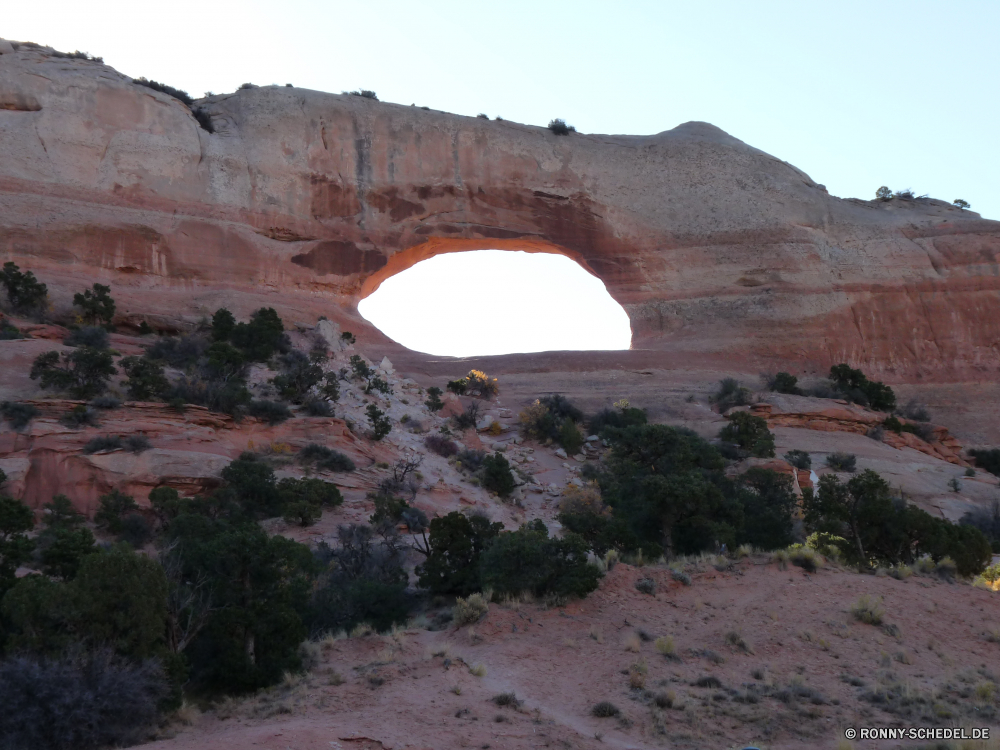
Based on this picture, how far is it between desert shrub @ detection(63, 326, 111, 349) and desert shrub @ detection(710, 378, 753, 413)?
17982 millimetres

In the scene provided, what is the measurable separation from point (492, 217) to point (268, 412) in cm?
1861

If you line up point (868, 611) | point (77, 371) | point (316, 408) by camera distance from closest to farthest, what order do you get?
1. point (868, 611)
2. point (77, 371)
3. point (316, 408)

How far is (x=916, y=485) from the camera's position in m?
25.2

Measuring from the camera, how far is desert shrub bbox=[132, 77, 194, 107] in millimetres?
33938

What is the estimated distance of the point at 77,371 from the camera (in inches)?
791

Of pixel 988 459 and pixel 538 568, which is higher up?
pixel 988 459

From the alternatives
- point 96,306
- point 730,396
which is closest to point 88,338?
point 96,306

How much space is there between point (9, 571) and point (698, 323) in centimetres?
2967

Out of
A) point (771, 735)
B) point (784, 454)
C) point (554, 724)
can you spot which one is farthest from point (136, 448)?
point (784, 454)

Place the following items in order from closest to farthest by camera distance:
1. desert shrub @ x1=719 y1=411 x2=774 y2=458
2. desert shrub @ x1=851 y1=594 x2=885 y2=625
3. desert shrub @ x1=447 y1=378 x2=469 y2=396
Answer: desert shrub @ x1=851 y1=594 x2=885 y2=625, desert shrub @ x1=719 y1=411 x2=774 y2=458, desert shrub @ x1=447 y1=378 x2=469 y2=396

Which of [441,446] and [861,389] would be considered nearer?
[441,446]

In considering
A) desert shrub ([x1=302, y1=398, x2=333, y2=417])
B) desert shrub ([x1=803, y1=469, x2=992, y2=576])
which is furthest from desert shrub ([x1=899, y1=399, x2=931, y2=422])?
desert shrub ([x1=302, y1=398, x2=333, y2=417])

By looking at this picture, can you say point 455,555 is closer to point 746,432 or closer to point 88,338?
point 88,338

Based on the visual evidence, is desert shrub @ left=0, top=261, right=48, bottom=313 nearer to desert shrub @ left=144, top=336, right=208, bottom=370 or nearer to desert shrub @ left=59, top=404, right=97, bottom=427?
desert shrub @ left=144, top=336, right=208, bottom=370
